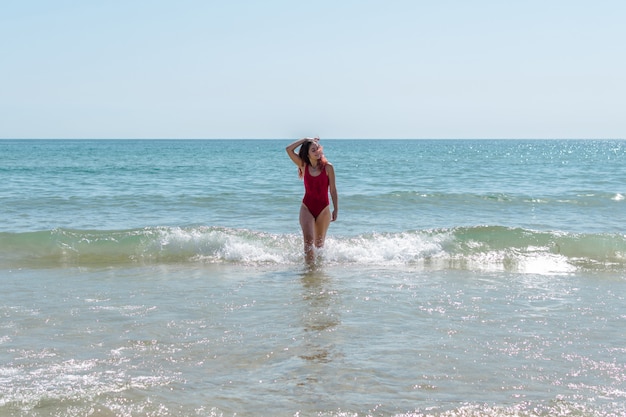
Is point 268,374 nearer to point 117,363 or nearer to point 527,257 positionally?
point 117,363

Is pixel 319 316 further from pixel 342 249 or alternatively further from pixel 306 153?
pixel 342 249

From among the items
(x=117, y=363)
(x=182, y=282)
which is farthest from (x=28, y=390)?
(x=182, y=282)

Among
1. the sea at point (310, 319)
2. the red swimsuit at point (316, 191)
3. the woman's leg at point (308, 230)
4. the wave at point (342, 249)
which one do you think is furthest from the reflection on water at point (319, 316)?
the wave at point (342, 249)

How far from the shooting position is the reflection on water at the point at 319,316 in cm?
517

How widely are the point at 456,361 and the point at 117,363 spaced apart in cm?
251

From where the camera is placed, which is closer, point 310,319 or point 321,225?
point 310,319

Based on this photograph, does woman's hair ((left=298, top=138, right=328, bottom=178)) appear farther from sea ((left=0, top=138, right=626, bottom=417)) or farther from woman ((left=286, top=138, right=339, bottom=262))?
sea ((left=0, top=138, right=626, bottom=417))

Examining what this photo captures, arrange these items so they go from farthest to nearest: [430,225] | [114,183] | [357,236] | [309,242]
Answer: [114,183]
[430,225]
[357,236]
[309,242]

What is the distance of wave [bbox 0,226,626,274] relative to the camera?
9.77 meters

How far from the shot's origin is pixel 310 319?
20.2 feet

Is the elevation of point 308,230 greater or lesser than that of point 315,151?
lesser

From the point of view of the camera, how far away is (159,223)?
13.9 metres

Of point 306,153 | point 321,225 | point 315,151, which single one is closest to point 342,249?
point 321,225

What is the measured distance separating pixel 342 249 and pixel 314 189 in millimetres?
1515
